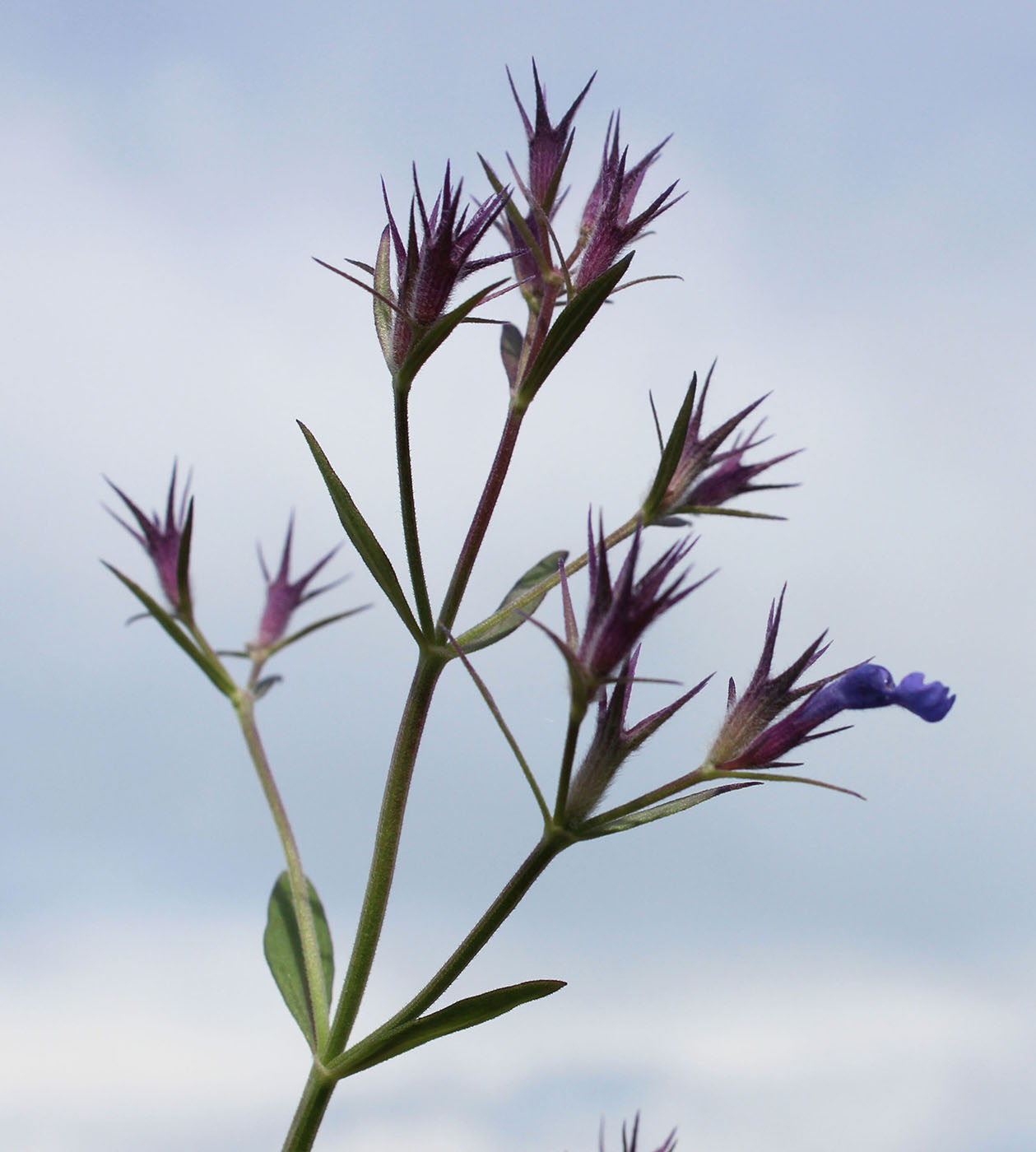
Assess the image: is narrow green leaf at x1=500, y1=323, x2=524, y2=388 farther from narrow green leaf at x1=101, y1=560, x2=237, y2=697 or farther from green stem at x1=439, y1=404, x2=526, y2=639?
narrow green leaf at x1=101, y1=560, x2=237, y2=697

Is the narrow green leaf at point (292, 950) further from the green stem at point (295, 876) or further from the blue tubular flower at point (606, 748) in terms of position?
the blue tubular flower at point (606, 748)

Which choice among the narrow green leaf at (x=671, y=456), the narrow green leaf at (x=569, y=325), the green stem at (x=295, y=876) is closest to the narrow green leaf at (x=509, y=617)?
the narrow green leaf at (x=671, y=456)

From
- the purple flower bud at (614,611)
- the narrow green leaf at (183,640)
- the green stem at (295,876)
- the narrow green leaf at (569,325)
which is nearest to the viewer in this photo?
the purple flower bud at (614,611)

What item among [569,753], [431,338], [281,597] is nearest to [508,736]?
[569,753]

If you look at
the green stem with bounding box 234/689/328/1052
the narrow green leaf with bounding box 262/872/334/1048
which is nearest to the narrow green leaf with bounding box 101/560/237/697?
the green stem with bounding box 234/689/328/1052

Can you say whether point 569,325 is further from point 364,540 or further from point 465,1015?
point 465,1015
